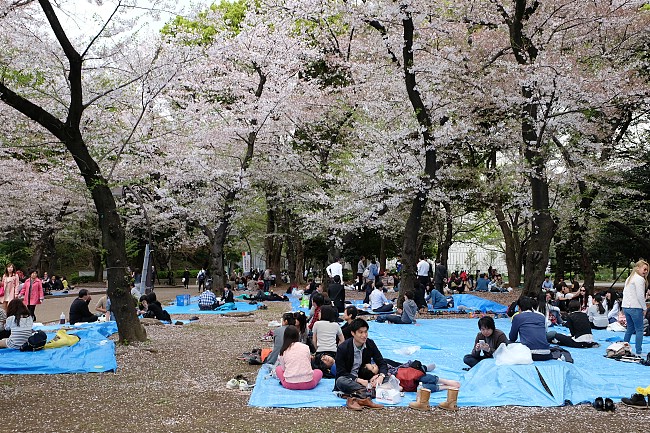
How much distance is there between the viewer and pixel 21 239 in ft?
96.0

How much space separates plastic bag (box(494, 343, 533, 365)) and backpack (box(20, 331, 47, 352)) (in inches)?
261

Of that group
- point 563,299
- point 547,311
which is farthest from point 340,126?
point 547,311

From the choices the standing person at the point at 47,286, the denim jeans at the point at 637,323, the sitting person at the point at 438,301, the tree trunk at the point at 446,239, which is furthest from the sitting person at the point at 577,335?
the standing person at the point at 47,286

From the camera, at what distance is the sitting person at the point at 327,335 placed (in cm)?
766

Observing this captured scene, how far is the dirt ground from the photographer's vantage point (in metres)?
5.37

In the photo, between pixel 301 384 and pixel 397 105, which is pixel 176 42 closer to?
pixel 397 105

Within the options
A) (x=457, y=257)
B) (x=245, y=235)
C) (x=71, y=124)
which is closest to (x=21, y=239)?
(x=245, y=235)

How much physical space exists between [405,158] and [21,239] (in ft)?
67.4

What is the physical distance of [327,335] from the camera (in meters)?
7.73

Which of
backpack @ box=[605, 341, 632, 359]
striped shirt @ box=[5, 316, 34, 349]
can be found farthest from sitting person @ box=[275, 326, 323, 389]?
backpack @ box=[605, 341, 632, 359]

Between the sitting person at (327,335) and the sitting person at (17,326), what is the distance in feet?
14.9

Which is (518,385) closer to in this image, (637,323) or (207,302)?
(637,323)

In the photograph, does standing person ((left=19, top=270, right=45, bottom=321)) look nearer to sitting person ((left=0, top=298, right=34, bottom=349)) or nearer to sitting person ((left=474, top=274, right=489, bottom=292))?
sitting person ((left=0, top=298, right=34, bottom=349))

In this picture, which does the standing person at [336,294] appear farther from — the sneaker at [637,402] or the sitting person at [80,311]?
the sneaker at [637,402]
